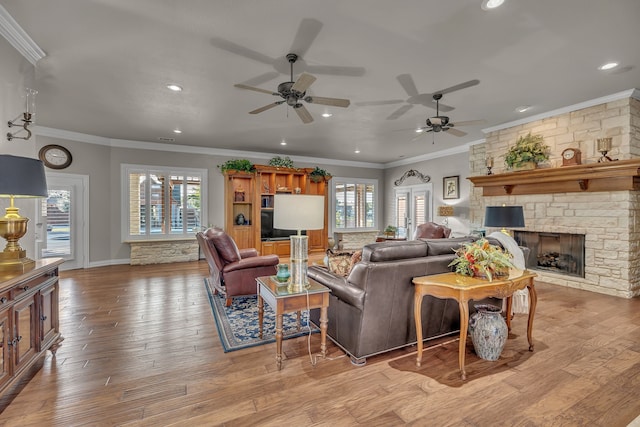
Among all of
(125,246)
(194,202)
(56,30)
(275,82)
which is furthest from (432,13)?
A: (125,246)

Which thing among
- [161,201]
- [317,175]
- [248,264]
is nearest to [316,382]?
[248,264]

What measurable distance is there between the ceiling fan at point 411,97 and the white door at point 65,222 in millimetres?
6134

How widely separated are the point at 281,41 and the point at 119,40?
1556 mm

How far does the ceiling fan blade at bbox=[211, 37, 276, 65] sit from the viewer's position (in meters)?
2.87

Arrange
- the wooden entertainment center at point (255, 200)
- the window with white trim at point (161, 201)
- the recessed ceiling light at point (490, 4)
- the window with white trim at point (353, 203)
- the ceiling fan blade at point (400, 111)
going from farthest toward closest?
the window with white trim at point (353, 203)
the wooden entertainment center at point (255, 200)
the window with white trim at point (161, 201)
the ceiling fan blade at point (400, 111)
the recessed ceiling light at point (490, 4)

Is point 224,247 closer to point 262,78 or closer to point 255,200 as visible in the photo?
point 262,78

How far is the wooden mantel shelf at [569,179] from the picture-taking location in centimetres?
414

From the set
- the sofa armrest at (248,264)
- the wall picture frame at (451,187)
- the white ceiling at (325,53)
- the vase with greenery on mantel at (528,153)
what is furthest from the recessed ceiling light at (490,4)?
the wall picture frame at (451,187)

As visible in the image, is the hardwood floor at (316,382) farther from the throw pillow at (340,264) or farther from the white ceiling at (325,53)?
the white ceiling at (325,53)

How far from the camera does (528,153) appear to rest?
16.9 ft

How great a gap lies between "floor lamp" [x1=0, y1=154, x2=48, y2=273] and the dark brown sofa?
239cm

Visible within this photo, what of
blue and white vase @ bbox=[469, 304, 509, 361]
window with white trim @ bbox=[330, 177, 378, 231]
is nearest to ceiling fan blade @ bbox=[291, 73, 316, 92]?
blue and white vase @ bbox=[469, 304, 509, 361]

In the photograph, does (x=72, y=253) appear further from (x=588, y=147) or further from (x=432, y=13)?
(x=588, y=147)

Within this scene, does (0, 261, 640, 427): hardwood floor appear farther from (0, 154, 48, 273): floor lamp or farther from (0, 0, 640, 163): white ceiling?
(0, 0, 640, 163): white ceiling
